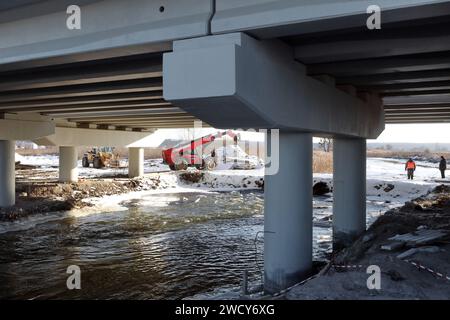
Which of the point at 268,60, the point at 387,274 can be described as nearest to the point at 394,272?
the point at 387,274

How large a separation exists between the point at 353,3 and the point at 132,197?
22381mm

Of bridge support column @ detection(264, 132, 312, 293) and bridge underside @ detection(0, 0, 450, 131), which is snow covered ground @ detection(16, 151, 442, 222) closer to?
bridge support column @ detection(264, 132, 312, 293)


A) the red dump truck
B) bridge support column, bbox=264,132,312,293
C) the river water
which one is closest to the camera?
bridge support column, bbox=264,132,312,293

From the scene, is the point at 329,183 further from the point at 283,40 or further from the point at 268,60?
the point at 268,60

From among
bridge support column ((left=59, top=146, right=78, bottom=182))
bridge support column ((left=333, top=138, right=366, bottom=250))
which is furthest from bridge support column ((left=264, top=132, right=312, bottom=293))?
bridge support column ((left=59, top=146, right=78, bottom=182))

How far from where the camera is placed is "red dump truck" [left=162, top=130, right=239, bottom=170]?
4050cm

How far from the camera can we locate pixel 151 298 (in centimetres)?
828

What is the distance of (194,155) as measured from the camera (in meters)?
41.2

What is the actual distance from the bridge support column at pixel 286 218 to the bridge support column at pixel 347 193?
4726 mm

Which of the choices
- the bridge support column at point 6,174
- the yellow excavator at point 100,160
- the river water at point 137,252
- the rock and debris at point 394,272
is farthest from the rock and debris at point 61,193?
the rock and debris at point 394,272

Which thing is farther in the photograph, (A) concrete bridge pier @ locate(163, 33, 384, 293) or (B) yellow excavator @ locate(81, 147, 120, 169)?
(B) yellow excavator @ locate(81, 147, 120, 169)

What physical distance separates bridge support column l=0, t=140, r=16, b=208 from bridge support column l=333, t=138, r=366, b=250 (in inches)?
572

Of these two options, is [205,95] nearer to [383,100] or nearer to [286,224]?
[286,224]

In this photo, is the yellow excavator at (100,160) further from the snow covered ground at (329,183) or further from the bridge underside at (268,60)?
the bridge underside at (268,60)
